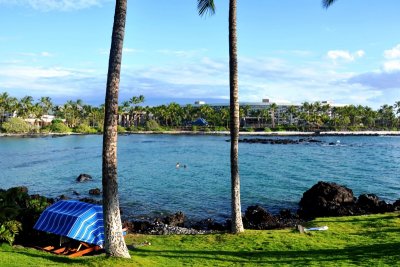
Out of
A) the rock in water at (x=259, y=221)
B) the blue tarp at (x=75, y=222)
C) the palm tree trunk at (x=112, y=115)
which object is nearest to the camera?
the palm tree trunk at (x=112, y=115)

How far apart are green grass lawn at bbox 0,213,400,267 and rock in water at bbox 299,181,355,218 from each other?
6757 mm

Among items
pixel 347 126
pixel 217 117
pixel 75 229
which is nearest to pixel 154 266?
pixel 75 229

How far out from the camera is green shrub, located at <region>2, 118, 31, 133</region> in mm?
139788

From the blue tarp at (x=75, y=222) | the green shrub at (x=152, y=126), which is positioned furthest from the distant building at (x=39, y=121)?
the blue tarp at (x=75, y=222)

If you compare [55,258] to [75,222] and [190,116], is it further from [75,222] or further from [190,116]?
[190,116]

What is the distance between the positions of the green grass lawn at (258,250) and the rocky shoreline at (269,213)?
3639 millimetres

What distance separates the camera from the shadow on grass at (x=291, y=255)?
527 inches

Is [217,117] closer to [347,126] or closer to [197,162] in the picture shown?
[347,126]

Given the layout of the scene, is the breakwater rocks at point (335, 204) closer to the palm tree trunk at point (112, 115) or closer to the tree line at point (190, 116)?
the palm tree trunk at point (112, 115)

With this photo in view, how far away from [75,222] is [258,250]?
6542mm

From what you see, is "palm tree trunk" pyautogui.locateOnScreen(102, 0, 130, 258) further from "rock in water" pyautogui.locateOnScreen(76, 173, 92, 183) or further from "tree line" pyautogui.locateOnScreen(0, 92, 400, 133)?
"tree line" pyautogui.locateOnScreen(0, 92, 400, 133)

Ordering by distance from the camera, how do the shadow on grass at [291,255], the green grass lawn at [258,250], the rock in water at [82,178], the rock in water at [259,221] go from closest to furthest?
the green grass lawn at [258,250] < the shadow on grass at [291,255] < the rock in water at [259,221] < the rock in water at [82,178]

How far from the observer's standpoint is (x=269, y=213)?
23844 mm

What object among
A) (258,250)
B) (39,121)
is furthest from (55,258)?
(39,121)
